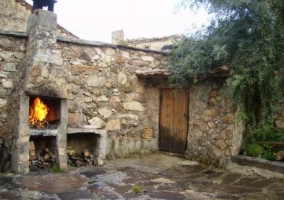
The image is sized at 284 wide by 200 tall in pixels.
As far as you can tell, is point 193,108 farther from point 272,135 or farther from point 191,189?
point 191,189

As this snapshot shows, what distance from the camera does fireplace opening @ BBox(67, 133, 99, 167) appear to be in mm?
6258

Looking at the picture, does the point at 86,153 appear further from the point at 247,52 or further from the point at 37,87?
the point at 247,52

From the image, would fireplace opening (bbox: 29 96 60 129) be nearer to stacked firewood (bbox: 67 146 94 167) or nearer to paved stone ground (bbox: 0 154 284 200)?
stacked firewood (bbox: 67 146 94 167)

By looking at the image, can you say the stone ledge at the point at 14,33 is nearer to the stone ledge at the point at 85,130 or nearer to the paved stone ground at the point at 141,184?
the stone ledge at the point at 85,130

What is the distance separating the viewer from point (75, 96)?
22.2ft

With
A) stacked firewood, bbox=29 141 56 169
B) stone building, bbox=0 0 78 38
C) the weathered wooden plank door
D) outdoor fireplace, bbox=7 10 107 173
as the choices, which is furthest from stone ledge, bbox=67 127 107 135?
stone building, bbox=0 0 78 38

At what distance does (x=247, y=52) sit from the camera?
577 centimetres

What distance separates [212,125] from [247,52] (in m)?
1.74

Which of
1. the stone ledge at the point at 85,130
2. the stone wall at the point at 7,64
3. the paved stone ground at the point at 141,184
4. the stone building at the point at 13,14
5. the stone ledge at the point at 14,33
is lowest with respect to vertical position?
the paved stone ground at the point at 141,184

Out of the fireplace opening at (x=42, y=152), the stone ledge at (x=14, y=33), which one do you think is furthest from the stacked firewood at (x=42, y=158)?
the stone ledge at (x=14, y=33)

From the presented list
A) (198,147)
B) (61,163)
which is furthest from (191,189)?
(61,163)

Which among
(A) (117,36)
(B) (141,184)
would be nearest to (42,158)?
(B) (141,184)

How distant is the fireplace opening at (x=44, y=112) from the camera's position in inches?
227

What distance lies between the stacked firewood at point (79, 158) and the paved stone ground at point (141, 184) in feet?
0.86
